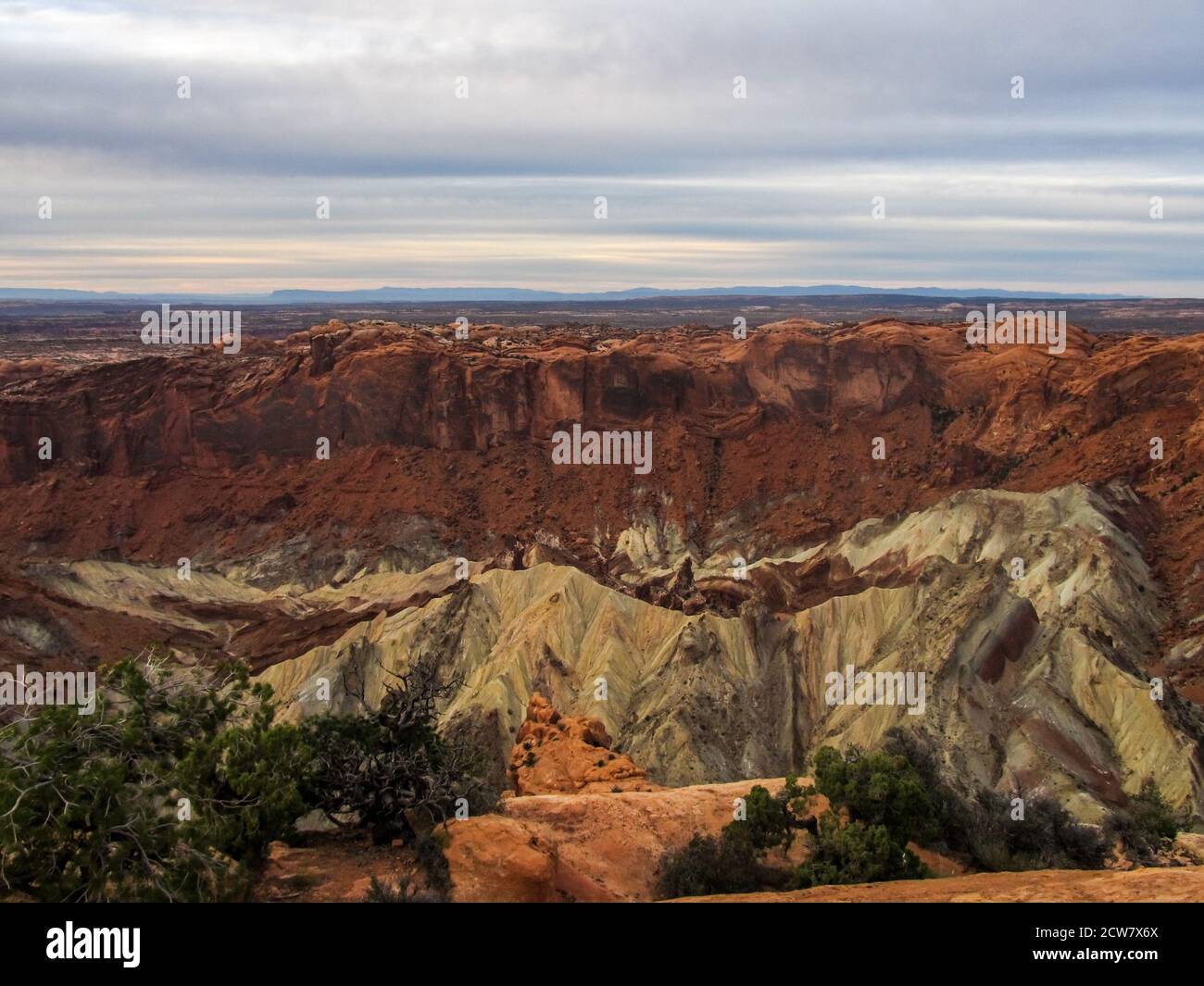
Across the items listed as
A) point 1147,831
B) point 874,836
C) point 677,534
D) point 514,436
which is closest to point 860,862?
point 874,836

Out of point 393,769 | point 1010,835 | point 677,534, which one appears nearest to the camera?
point 393,769

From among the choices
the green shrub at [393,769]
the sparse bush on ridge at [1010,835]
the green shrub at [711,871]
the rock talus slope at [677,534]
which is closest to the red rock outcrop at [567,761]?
the green shrub at [711,871]

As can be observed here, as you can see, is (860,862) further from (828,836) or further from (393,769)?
(393,769)

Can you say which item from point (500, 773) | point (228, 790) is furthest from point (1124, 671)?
point (228, 790)

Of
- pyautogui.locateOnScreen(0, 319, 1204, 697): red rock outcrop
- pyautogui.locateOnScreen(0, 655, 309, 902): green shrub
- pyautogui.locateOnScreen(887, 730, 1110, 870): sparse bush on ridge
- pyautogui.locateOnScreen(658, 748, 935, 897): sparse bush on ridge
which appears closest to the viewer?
pyautogui.locateOnScreen(0, 655, 309, 902): green shrub

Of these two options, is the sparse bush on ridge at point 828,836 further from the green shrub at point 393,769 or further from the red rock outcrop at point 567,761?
the red rock outcrop at point 567,761

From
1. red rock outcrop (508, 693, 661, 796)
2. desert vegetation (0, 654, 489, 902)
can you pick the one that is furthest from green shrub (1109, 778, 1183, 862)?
desert vegetation (0, 654, 489, 902)

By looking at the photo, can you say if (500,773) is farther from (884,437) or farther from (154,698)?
(884,437)

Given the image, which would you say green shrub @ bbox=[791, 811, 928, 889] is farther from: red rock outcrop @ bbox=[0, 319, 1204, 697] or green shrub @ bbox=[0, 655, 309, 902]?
red rock outcrop @ bbox=[0, 319, 1204, 697]
